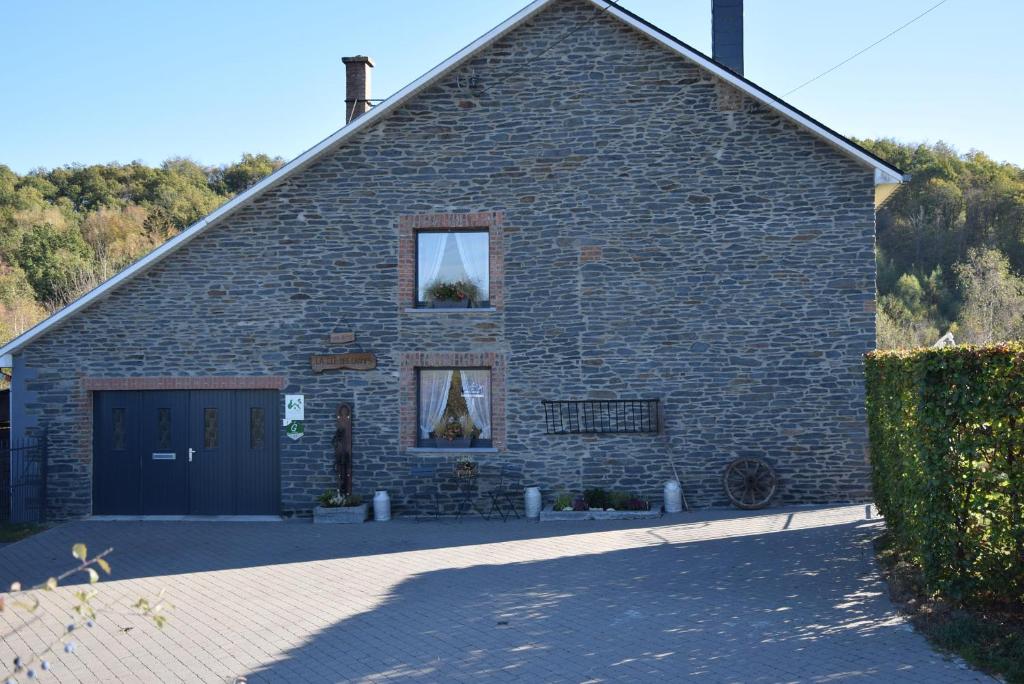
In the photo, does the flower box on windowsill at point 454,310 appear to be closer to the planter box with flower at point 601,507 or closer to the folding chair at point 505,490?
the folding chair at point 505,490

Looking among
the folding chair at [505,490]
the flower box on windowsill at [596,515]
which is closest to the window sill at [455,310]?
the folding chair at [505,490]

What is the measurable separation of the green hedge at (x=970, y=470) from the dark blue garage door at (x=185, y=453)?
32.6ft

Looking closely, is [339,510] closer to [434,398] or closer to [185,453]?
[434,398]

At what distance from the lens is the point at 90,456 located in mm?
14859

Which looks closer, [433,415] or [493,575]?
[493,575]

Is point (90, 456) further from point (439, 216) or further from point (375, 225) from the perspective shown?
point (439, 216)

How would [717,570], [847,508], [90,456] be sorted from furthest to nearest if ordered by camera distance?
[90,456] < [847,508] < [717,570]

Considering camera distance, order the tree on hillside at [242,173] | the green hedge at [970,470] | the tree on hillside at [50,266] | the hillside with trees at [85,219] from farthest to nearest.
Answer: the tree on hillside at [242,173], the tree on hillside at [50,266], the hillside with trees at [85,219], the green hedge at [970,470]

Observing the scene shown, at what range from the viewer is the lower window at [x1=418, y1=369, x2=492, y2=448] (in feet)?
48.2

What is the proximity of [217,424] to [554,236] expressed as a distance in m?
6.15

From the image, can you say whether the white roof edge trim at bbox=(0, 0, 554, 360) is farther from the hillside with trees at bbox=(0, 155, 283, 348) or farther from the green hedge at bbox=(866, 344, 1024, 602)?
the hillside with trees at bbox=(0, 155, 283, 348)

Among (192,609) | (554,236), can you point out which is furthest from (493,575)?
(554,236)

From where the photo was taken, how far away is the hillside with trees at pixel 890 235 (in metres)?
36.8

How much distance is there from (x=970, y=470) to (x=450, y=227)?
890 centimetres
